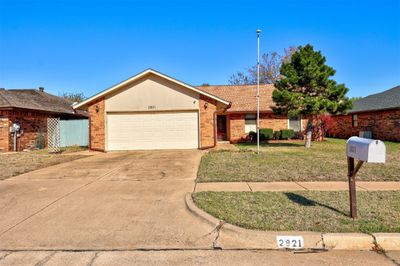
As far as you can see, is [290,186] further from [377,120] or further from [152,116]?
[377,120]

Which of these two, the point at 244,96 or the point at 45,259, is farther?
the point at 244,96

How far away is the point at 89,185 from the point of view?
273 inches

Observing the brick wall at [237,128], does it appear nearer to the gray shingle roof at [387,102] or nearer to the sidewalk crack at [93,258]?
the gray shingle roof at [387,102]

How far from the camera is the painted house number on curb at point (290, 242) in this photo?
11.6 ft

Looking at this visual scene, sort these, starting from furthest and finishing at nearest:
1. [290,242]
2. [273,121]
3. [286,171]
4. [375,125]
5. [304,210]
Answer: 1. [375,125]
2. [273,121]
3. [286,171]
4. [304,210]
5. [290,242]

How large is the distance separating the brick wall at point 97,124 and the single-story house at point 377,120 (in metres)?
19.0

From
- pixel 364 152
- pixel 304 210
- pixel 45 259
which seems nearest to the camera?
pixel 45 259

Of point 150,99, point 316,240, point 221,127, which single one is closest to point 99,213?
point 316,240

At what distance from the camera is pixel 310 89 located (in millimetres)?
15555

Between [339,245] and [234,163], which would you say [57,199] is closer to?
[339,245]

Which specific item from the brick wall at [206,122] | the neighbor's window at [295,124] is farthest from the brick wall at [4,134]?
the neighbor's window at [295,124]

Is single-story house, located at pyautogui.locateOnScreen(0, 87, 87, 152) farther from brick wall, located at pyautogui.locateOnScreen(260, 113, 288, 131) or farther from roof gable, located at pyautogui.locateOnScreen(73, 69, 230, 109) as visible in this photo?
brick wall, located at pyautogui.locateOnScreen(260, 113, 288, 131)

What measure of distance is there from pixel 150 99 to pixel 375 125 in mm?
17670

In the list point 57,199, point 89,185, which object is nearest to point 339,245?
point 57,199
